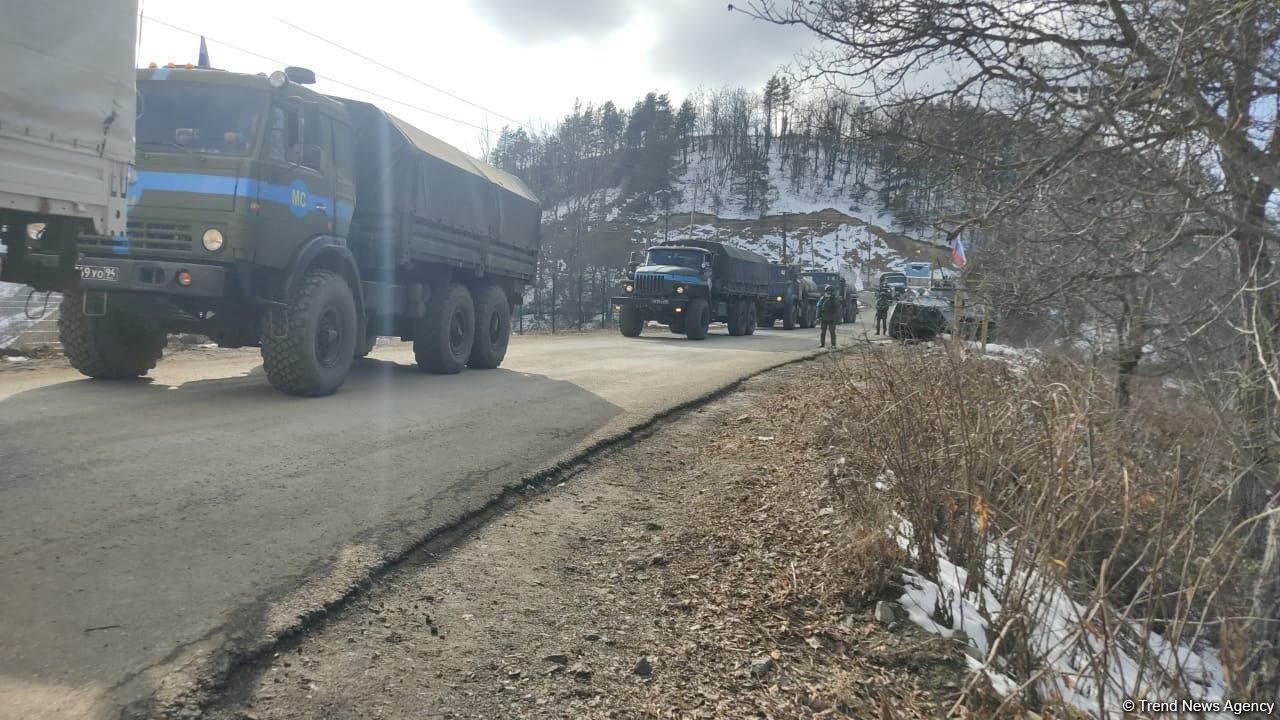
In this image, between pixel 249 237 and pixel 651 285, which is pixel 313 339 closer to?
pixel 249 237

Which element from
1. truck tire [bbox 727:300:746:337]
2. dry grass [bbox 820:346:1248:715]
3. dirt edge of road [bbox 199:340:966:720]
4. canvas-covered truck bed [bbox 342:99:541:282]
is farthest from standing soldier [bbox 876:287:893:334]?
dirt edge of road [bbox 199:340:966:720]

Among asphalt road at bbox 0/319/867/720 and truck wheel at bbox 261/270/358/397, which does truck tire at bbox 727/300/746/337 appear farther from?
truck wheel at bbox 261/270/358/397

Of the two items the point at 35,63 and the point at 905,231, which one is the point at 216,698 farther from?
the point at 905,231

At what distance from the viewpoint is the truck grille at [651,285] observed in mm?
21406

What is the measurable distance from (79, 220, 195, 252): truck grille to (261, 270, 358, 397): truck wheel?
0.89 m

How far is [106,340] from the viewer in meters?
7.11

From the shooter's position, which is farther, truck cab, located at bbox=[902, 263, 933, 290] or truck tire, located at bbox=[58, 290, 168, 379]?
truck cab, located at bbox=[902, 263, 933, 290]

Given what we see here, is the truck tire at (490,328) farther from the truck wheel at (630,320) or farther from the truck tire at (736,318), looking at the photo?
the truck tire at (736,318)

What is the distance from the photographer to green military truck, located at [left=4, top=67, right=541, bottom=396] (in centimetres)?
621

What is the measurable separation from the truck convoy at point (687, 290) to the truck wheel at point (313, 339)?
1405 centimetres

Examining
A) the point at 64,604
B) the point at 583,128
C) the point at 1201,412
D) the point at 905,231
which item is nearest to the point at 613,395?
the point at 905,231

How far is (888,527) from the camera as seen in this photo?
3.38 m

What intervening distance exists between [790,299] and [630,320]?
40.7 feet

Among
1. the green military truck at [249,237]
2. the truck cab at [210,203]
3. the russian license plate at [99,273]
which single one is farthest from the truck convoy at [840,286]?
the russian license plate at [99,273]
